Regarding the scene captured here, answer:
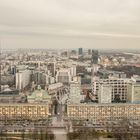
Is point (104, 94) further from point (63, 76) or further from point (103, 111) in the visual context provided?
point (63, 76)

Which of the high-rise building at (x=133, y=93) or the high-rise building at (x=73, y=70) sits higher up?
the high-rise building at (x=73, y=70)

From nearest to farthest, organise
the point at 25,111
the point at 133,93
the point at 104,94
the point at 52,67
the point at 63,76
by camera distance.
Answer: the point at 25,111, the point at 104,94, the point at 133,93, the point at 63,76, the point at 52,67

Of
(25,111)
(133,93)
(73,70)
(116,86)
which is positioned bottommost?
(25,111)

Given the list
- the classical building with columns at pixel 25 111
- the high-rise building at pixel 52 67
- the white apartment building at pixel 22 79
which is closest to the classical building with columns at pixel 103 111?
the classical building with columns at pixel 25 111

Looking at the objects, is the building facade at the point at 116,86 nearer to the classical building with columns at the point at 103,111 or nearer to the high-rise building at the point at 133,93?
the high-rise building at the point at 133,93

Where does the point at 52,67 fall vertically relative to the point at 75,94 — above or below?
above

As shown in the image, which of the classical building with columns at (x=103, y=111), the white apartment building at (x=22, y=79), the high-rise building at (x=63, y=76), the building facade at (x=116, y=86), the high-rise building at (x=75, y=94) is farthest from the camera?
the high-rise building at (x=63, y=76)

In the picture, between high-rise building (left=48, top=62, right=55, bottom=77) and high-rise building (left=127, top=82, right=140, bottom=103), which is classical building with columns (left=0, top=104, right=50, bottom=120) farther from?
high-rise building (left=48, top=62, right=55, bottom=77)

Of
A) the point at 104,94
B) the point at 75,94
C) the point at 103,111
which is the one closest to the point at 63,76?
the point at 75,94

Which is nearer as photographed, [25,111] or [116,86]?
[25,111]

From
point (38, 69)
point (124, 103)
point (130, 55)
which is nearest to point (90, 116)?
point (124, 103)

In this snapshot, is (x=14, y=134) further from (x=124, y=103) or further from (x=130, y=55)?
(x=130, y=55)
